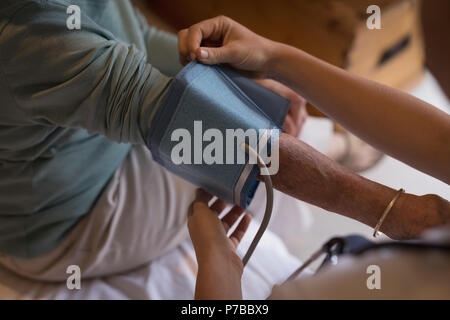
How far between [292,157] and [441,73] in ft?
0.77

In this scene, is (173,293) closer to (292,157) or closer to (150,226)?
(150,226)

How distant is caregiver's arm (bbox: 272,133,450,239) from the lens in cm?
68

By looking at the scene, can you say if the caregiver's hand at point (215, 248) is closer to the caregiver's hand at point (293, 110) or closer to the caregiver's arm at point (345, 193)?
the caregiver's arm at point (345, 193)

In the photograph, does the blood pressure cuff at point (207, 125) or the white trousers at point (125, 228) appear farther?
the white trousers at point (125, 228)

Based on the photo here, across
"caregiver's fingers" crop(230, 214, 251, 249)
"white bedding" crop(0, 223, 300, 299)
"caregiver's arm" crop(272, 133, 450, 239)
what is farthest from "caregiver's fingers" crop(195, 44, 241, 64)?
"white bedding" crop(0, 223, 300, 299)

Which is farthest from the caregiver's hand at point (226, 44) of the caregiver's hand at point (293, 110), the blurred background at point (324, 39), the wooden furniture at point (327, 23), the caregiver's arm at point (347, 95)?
the wooden furniture at point (327, 23)

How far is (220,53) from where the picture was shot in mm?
709

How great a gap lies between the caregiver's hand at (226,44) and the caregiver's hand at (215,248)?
0.75 ft

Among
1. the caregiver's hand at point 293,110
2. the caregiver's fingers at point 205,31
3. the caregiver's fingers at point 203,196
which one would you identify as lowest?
the caregiver's fingers at point 203,196

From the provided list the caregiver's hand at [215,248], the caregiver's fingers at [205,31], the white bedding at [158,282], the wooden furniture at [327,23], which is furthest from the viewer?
the wooden furniture at [327,23]

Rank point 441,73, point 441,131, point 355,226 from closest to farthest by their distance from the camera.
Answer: point 441,73, point 441,131, point 355,226

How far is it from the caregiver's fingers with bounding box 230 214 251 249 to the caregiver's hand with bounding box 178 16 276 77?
0.86 ft

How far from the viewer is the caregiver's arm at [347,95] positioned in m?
0.68
